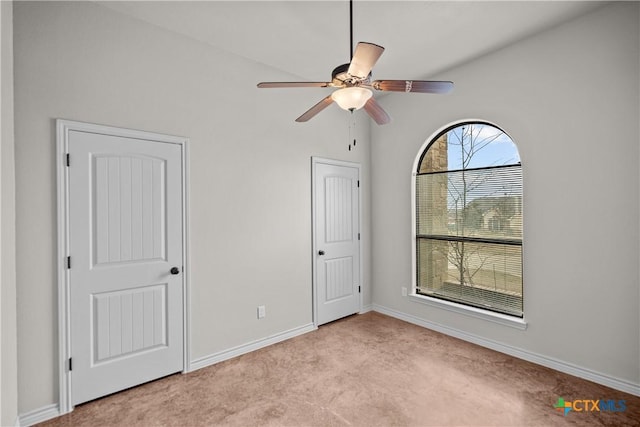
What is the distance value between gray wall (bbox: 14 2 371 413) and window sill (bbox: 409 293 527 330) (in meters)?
1.38

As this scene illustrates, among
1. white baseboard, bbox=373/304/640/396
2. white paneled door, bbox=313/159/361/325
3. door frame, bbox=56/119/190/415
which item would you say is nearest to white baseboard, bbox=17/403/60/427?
door frame, bbox=56/119/190/415

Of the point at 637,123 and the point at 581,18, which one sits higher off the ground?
the point at 581,18

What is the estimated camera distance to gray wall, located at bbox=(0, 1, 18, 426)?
67.4 inches

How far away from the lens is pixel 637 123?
2277 mm

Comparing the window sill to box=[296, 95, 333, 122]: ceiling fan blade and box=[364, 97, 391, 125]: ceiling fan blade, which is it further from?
box=[296, 95, 333, 122]: ceiling fan blade

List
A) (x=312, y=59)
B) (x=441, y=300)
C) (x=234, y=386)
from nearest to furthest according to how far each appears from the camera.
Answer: (x=234, y=386)
(x=312, y=59)
(x=441, y=300)

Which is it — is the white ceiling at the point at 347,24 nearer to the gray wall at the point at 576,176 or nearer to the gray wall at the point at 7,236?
the gray wall at the point at 576,176

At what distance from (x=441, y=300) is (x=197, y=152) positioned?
10.2 ft

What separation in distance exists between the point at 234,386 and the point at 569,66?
12.5ft

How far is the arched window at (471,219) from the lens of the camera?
3.12m

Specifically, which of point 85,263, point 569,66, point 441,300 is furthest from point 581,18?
point 85,263

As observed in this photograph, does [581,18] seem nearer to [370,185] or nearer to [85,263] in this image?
→ [370,185]

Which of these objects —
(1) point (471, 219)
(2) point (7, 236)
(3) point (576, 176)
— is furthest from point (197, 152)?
(3) point (576, 176)

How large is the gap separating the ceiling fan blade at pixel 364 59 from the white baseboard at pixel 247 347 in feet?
8.74
